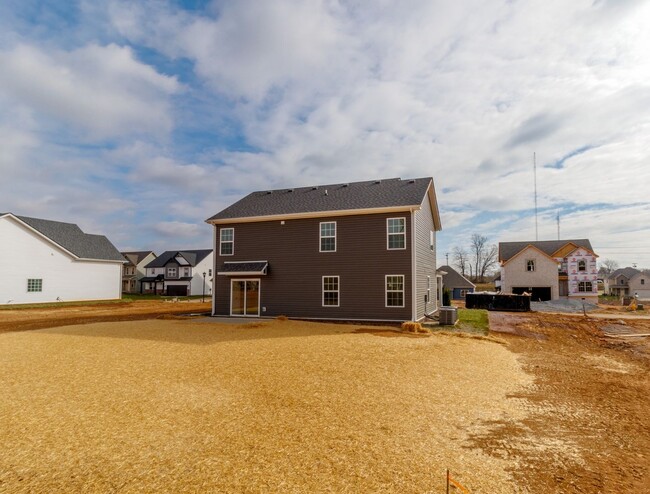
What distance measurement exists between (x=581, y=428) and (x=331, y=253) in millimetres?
14928

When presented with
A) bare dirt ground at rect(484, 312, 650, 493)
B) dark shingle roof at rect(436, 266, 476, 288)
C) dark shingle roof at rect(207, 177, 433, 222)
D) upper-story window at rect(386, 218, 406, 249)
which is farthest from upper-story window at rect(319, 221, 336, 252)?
dark shingle roof at rect(436, 266, 476, 288)

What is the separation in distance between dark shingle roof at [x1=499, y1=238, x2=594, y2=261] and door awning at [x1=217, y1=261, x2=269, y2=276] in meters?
33.3

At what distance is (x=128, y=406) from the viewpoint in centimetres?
690

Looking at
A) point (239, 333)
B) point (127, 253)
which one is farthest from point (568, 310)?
point (127, 253)

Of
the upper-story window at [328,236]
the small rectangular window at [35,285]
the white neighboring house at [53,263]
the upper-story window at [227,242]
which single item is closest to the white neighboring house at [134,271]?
the white neighboring house at [53,263]

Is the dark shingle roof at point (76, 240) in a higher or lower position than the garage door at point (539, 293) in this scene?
higher

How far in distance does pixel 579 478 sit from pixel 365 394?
3.89 m

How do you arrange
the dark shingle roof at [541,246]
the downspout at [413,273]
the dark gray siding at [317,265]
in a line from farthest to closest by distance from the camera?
the dark shingle roof at [541,246] < the dark gray siding at [317,265] < the downspout at [413,273]

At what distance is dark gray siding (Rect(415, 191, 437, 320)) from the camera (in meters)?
19.7

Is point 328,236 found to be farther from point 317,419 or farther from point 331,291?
point 317,419

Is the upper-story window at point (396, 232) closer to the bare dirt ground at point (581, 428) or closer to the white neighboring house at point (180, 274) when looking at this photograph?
the bare dirt ground at point (581, 428)

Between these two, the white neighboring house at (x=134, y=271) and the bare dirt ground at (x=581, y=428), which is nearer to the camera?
the bare dirt ground at (x=581, y=428)

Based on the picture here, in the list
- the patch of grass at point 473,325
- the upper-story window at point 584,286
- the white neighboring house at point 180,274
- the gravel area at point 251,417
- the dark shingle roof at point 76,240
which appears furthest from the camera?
the white neighboring house at point 180,274

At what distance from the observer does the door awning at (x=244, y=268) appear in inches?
829
